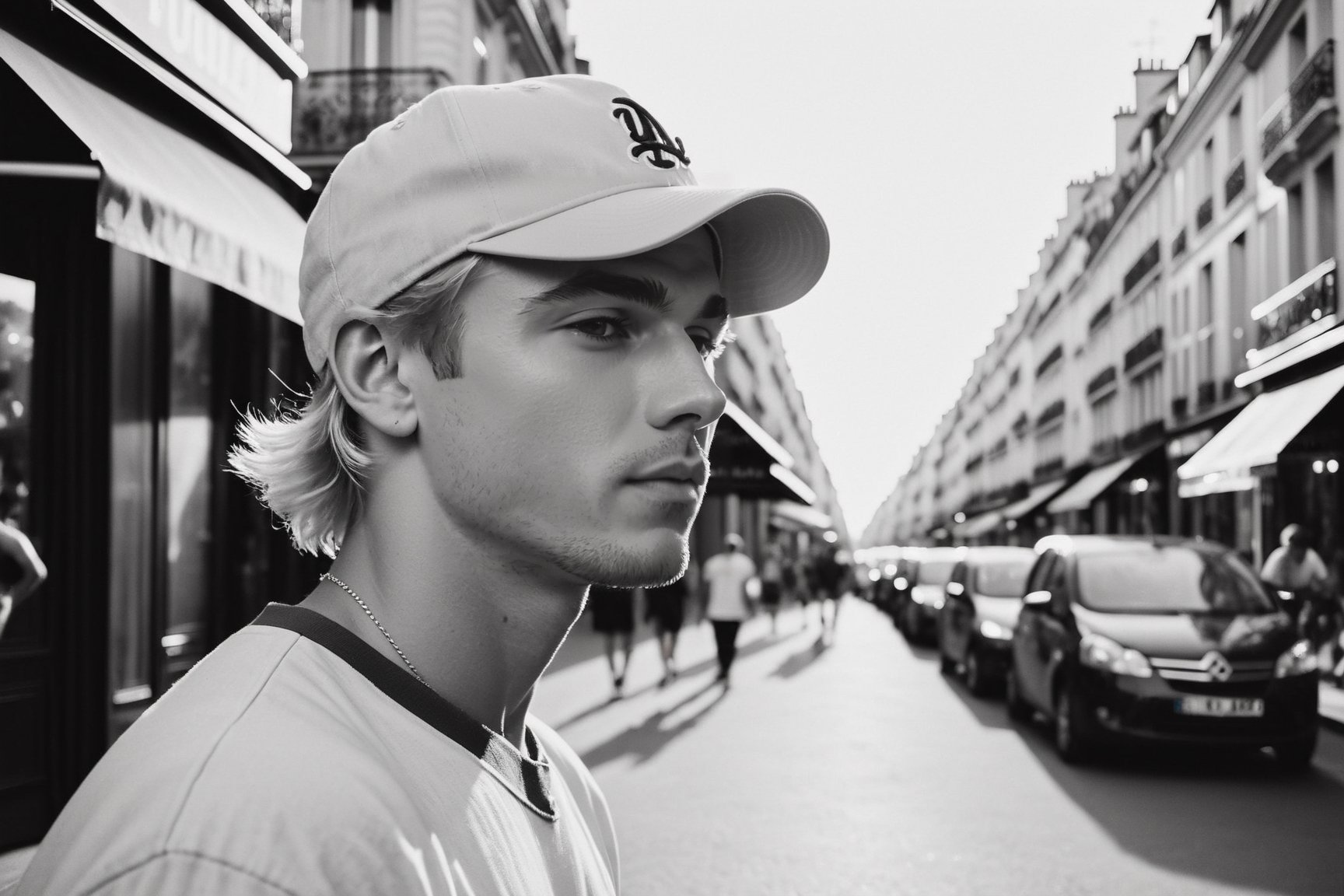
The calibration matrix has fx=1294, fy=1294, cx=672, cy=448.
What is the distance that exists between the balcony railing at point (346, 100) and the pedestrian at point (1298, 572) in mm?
12265

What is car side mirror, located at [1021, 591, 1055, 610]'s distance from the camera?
423 inches

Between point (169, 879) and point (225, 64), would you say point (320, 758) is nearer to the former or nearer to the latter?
point (169, 879)

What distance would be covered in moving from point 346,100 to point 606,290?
1762 cm

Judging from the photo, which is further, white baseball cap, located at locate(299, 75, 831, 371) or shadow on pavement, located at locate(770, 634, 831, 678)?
shadow on pavement, located at locate(770, 634, 831, 678)

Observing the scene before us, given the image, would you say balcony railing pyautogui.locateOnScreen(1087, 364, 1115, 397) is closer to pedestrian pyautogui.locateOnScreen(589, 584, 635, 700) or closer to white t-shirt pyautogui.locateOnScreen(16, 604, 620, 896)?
pedestrian pyautogui.locateOnScreen(589, 584, 635, 700)

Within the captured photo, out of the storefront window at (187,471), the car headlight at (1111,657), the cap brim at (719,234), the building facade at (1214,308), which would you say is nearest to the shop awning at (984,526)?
the building facade at (1214,308)

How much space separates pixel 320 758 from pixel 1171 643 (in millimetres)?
9233

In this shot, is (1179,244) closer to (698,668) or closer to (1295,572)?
(1295,572)

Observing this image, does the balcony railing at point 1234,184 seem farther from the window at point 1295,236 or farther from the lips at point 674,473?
the lips at point 674,473

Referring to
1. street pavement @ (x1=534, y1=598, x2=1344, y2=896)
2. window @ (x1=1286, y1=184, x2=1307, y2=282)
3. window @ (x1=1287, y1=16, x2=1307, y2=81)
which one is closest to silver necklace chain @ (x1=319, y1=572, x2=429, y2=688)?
street pavement @ (x1=534, y1=598, x2=1344, y2=896)

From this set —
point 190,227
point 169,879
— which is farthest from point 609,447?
point 190,227

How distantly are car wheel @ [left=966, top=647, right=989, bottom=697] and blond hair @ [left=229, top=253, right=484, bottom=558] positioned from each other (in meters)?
13.5

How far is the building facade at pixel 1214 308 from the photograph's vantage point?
69.2 ft

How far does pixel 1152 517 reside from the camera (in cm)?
3516
